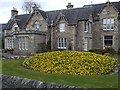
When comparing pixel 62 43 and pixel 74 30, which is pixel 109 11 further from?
pixel 62 43

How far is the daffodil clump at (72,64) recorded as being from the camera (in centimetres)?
1958

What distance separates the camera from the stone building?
40.9 m

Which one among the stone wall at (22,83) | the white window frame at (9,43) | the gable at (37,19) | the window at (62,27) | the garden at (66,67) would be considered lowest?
the stone wall at (22,83)

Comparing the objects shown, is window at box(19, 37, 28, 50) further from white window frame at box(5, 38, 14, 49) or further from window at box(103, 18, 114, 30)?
window at box(103, 18, 114, 30)

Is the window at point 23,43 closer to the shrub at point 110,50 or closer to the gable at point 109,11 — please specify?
the gable at point 109,11

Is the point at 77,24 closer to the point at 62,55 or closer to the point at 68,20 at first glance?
the point at 68,20

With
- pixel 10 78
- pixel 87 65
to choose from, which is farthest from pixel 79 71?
pixel 10 78

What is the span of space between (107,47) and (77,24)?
6.84 metres

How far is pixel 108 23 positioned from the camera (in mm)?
41062

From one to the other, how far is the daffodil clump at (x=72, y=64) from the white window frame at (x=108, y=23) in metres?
19.7

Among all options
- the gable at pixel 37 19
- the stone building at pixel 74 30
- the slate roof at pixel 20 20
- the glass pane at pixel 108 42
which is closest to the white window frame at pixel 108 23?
the stone building at pixel 74 30

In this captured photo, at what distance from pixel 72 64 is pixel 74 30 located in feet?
77.0

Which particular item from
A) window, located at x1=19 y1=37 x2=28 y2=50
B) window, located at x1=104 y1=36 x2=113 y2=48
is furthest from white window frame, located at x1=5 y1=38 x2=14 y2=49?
window, located at x1=104 y1=36 x2=113 y2=48

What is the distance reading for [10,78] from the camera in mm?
17703
